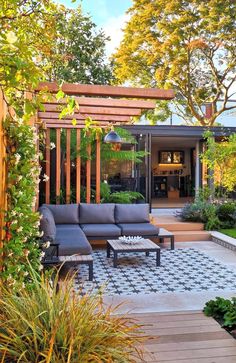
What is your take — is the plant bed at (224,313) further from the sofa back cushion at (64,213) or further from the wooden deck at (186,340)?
the sofa back cushion at (64,213)

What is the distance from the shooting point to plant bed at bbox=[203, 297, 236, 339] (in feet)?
12.3

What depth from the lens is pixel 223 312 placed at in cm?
409

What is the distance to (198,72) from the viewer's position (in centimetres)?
1648

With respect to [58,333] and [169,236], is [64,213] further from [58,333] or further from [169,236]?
[58,333]

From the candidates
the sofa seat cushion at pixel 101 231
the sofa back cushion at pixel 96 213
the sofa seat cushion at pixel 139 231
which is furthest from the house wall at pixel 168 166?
the sofa seat cushion at pixel 101 231

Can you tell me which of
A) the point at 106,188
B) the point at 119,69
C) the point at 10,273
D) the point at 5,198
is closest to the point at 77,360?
the point at 10,273

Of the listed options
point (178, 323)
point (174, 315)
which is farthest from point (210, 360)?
point (174, 315)

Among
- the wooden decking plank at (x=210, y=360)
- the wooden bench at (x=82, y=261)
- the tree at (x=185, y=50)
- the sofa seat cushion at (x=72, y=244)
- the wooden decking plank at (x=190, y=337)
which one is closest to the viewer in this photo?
the wooden decking plank at (x=210, y=360)

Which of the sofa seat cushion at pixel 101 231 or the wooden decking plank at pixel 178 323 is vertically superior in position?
the sofa seat cushion at pixel 101 231

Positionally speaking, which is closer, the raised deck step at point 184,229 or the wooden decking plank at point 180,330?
the wooden decking plank at point 180,330

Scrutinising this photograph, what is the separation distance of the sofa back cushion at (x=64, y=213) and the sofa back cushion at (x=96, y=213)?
0.16 meters

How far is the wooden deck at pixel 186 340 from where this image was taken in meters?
3.06

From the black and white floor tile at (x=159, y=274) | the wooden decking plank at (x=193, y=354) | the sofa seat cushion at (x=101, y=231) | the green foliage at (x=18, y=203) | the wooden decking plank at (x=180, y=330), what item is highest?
the green foliage at (x=18, y=203)

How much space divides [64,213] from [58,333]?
6906 mm
